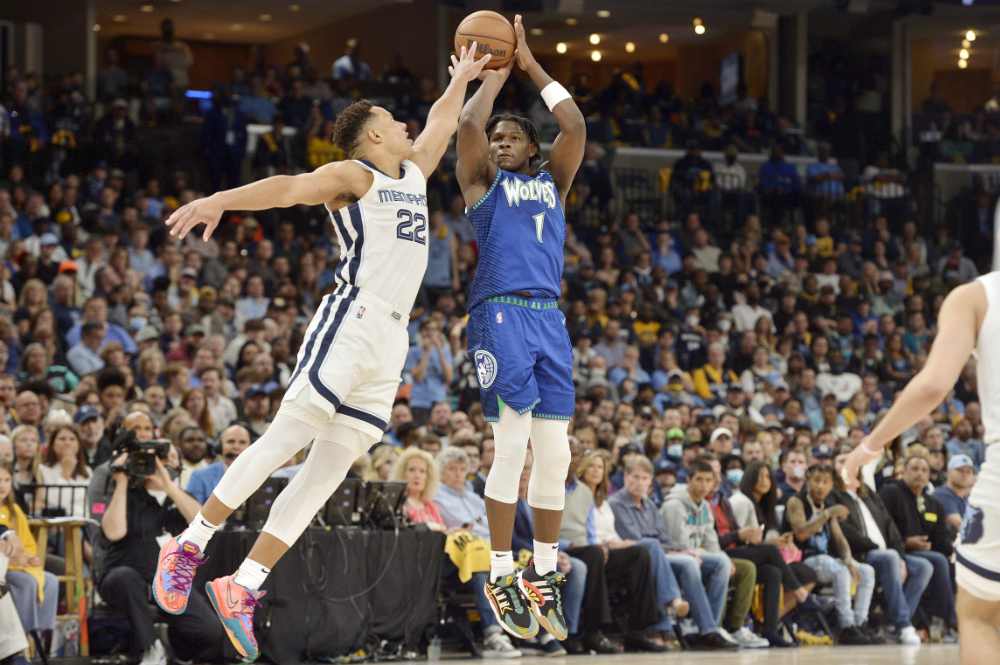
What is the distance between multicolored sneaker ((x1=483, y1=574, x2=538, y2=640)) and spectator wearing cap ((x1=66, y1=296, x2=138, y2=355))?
7.36 m

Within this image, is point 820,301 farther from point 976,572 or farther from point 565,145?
point 976,572

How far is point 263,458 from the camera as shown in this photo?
604 centimetres

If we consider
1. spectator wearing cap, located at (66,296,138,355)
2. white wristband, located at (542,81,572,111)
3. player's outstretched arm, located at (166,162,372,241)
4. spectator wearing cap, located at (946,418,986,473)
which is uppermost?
white wristband, located at (542,81,572,111)

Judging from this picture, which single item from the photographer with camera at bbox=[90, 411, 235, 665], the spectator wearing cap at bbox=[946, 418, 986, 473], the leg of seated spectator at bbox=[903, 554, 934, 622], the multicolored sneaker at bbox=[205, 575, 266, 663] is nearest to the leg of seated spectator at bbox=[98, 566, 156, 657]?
the photographer with camera at bbox=[90, 411, 235, 665]

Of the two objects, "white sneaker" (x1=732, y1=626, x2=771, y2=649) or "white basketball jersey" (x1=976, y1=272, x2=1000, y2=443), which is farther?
"white sneaker" (x1=732, y1=626, x2=771, y2=649)

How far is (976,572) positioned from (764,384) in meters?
12.9

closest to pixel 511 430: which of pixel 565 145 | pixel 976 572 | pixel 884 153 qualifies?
pixel 565 145

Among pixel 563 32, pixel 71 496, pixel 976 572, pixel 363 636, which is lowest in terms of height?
pixel 363 636

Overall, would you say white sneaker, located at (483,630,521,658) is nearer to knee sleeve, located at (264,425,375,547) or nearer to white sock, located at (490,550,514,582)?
white sock, located at (490,550,514,582)

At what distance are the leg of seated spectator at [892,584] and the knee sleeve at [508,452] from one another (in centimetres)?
711

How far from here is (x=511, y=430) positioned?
6762 mm

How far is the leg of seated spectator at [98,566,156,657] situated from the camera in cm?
916

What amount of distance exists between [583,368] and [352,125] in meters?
10.1

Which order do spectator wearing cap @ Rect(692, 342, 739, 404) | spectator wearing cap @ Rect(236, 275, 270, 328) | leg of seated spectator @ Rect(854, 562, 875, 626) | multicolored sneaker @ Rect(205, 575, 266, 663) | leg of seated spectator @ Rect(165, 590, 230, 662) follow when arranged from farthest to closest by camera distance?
spectator wearing cap @ Rect(692, 342, 739, 404) → spectator wearing cap @ Rect(236, 275, 270, 328) → leg of seated spectator @ Rect(854, 562, 875, 626) → leg of seated spectator @ Rect(165, 590, 230, 662) → multicolored sneaker @ Rect(205, 575, 266, 663)
